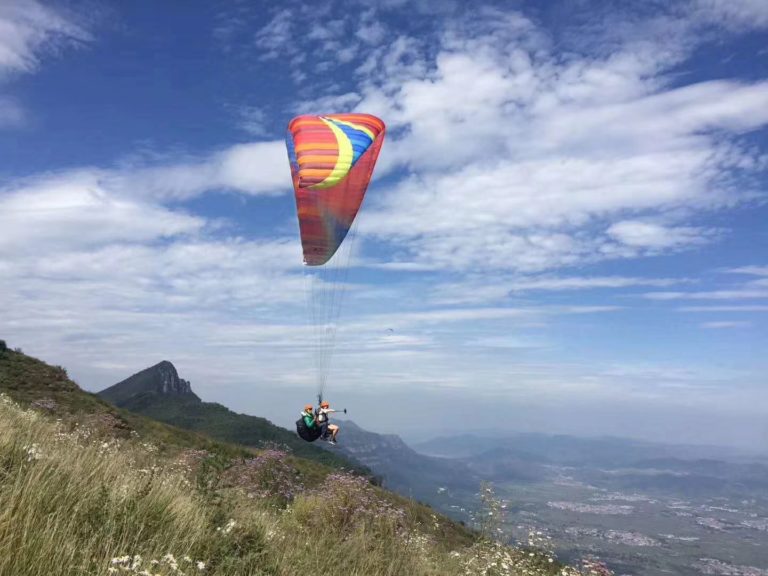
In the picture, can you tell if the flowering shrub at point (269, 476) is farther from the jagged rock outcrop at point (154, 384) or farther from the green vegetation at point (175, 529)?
the jagged rock outcrop at point (154, 384)

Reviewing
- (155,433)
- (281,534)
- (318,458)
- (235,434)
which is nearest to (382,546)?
(281,534)

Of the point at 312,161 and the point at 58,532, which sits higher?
the point at 312,161

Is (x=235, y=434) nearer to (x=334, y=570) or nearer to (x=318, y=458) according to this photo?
(x=318, y=458)

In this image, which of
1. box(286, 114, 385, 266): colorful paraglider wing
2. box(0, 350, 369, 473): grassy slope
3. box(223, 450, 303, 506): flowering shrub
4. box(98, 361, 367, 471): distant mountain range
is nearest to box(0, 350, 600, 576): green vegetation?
box(223, 450, 303, 506): flowering shrub

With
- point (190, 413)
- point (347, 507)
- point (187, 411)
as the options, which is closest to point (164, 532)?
point (347, 507)

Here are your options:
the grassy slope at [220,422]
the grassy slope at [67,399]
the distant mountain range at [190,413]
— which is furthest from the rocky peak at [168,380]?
the grassy slope at [67,399]
